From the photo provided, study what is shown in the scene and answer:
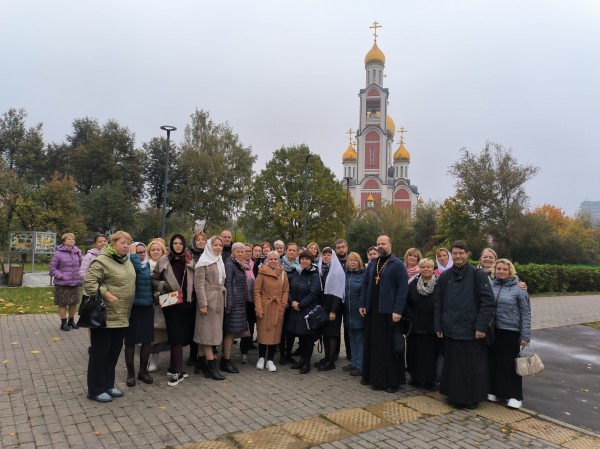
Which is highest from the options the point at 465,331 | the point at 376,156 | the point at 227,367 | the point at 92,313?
the point at 376,156

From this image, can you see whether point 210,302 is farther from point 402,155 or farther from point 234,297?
point 402,155

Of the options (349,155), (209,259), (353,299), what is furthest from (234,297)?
(349,155)

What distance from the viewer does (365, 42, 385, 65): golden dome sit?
8038cm

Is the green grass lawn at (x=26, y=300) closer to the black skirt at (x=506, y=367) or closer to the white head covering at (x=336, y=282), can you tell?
the white head covering at (x=336, y=282)

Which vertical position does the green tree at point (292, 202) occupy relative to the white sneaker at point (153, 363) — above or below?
above

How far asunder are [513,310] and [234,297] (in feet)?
12.1

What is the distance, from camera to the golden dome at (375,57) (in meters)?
80.4

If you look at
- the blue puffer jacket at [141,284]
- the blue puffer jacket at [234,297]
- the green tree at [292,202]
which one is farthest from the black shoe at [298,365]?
the green tree at [292,202]

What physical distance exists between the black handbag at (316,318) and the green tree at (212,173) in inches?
1288

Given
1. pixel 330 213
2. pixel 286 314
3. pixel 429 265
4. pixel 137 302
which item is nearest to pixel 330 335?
pixel 286 314

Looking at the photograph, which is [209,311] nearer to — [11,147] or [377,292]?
[377,292]

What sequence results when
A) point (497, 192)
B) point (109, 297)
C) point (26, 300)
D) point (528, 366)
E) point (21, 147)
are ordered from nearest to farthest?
point (109, 297)
point (528, 366)
point (26, 300)
point (497, 192)
point (21, 147)

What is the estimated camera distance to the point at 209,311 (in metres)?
5.90

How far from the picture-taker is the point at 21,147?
148 feet
